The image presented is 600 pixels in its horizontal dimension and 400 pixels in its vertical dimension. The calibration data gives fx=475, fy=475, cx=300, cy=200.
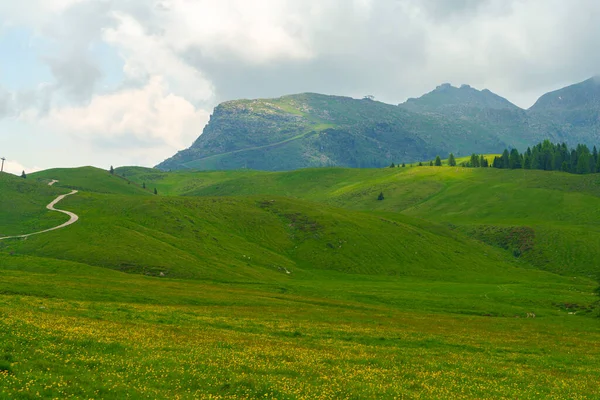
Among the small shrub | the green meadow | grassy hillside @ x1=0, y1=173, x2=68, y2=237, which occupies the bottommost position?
Answer: the green meadow

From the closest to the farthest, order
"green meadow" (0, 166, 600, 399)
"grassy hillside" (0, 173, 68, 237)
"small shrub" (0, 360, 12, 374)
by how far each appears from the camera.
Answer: "small shrub" (0, 360, 12, 374) → "green meadow" (0, 166, 600, 399) → "grassy hillside" (0, 173, 68, 237)

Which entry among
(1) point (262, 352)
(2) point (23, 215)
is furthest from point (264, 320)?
(2) point (23, 215)

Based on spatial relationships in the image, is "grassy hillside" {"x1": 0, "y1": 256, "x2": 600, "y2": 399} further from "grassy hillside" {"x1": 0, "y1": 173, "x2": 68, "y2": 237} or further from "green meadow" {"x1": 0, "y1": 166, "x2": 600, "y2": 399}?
"grassy hillside" {"x1": 0, "y1": 173, "x2": 68, "y2": 237}

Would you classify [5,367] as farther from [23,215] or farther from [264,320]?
[23,215]

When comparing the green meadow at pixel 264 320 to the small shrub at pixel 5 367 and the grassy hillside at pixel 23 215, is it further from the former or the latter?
the grassy hillside at pixel 23 215

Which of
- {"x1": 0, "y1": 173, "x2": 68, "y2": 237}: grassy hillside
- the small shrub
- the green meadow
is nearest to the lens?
the small shrub

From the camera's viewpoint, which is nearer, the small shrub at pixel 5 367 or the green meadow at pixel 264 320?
the small shrub at pixel 5 367

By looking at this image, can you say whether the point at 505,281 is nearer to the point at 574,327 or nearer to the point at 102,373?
the point at 574,327

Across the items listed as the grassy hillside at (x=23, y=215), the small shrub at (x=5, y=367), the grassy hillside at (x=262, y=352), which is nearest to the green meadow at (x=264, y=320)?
the small shrub at (x=5, y=367)

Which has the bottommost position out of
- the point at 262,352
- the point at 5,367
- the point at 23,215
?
the point at 262,352

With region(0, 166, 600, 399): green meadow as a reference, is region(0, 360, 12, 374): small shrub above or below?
above

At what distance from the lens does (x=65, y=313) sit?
41969mm

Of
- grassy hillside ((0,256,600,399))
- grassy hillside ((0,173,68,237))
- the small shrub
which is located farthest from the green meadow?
grassy hillside ((0,173,68,237))

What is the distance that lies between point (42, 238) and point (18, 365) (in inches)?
4462
